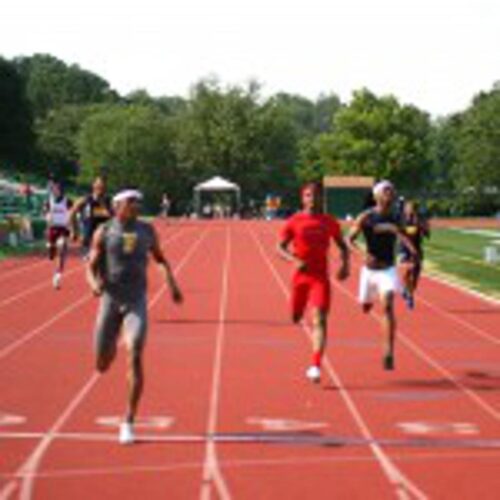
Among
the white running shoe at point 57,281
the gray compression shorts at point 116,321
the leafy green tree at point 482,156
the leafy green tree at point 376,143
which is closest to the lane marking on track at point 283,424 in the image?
the gray compression shorts at point 116,321

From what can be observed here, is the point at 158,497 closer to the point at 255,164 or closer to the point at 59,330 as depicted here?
the point at 59,330

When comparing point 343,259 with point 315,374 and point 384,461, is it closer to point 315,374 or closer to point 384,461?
point 315,374

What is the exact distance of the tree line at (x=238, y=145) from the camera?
87.2 metres

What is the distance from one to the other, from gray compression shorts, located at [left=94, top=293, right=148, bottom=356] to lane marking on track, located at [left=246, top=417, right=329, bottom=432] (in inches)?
50.4

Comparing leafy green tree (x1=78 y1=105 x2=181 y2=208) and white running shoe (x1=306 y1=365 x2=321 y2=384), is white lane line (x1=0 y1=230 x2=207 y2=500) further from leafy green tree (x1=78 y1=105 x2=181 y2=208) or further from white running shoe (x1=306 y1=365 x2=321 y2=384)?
leafy green tree (x1=78 y1=105 x2=181 y2=208)

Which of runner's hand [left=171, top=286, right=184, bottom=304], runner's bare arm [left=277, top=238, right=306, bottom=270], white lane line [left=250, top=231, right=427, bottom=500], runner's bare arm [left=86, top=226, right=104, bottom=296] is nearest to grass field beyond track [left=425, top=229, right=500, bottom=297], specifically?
runner's bare arm [left=277, top=238, right=306, bottom=270]

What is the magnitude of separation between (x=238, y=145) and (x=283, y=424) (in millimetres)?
90171

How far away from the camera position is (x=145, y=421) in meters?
9.11

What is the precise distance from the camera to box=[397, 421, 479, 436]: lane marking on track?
8.81 metres

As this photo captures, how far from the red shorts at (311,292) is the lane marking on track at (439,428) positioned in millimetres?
2029

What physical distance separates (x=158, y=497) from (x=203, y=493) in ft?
0.90

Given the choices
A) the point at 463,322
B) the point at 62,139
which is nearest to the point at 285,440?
the point at 463,322

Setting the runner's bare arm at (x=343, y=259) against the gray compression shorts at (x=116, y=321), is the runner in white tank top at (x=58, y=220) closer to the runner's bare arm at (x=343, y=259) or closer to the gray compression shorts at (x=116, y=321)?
the runner's bare arm at (x=343, y=259)

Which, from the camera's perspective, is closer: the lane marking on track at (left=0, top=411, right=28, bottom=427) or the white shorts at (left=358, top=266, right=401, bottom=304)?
the lane marking on track at (left=0, top=411, right=28, bottom=427)
